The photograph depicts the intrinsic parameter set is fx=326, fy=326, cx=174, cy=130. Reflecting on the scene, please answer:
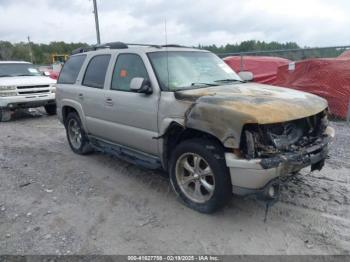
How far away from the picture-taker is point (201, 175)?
12.2 ft

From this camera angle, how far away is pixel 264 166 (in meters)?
3.11

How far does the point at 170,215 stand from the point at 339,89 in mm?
6632

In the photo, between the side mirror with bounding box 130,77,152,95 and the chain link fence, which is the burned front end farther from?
the chain link fence

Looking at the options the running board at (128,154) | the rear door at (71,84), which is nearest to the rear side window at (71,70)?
the rear door at (71,84)

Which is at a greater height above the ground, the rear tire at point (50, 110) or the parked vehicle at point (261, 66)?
the parked vehicle at point (261, 66)

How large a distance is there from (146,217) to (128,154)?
1.27 m

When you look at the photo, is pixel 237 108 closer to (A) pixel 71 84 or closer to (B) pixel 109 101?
(B) pixel 109 101

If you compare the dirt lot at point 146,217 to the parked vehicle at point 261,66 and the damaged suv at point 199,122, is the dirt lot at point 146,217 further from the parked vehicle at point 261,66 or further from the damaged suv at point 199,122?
the parked vehicle at point 261,66

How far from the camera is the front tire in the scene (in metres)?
3.44

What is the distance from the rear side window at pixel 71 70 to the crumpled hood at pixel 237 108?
9.15ft

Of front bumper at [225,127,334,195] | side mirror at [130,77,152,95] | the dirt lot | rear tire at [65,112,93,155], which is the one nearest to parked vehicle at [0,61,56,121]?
rear tire at [65,112,93,155]

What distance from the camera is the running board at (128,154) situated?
4.37m

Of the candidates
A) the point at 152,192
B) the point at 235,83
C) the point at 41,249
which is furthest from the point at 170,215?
the point at 235,83

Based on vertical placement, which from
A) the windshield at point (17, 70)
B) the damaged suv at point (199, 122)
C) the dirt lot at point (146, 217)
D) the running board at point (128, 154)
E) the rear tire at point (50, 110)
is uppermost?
the windshield at point (17, 70)
